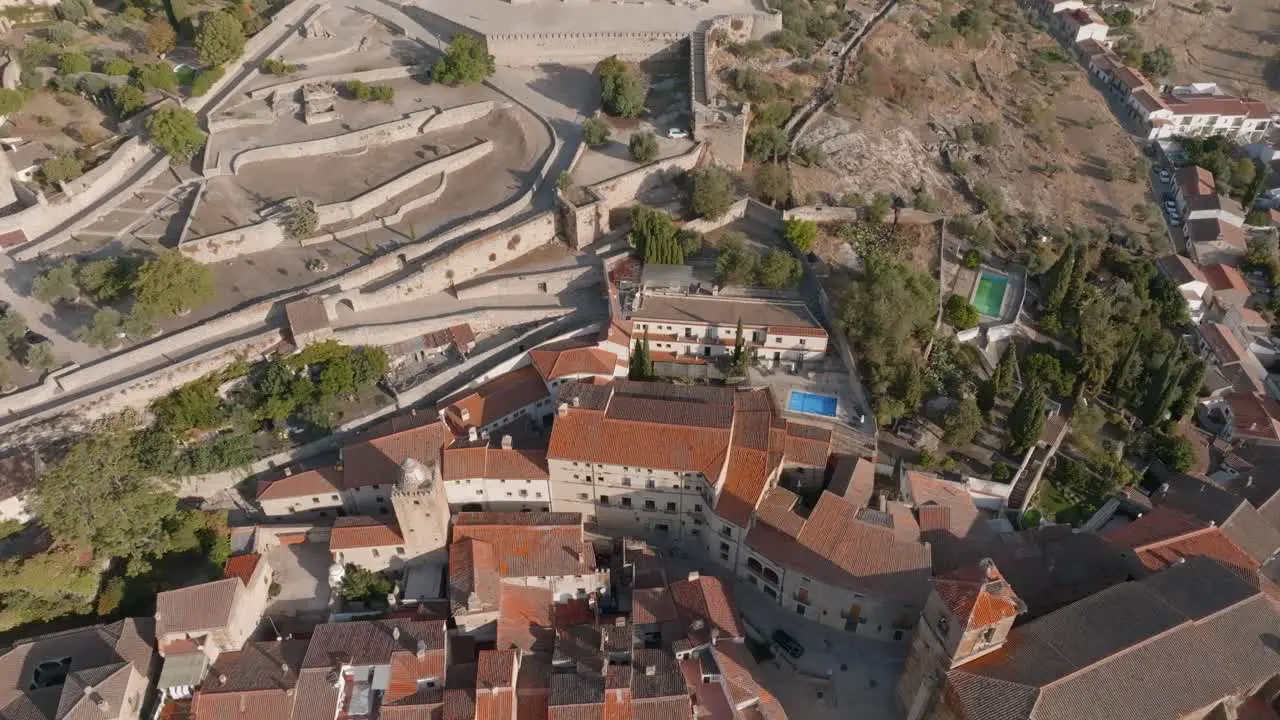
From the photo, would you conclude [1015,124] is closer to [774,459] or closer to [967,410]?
[967,410]

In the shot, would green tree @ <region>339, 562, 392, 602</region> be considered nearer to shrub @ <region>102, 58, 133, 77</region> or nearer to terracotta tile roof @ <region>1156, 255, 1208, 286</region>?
shrub @ <region>102, 58, 133, 77</region>

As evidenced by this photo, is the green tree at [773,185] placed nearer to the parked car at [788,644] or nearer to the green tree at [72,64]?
the parked car at [788,644]

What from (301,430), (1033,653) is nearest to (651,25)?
(301,430)

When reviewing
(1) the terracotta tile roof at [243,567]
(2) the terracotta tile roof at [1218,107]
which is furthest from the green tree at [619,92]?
(2) the terracotta tile roof at [1218,107]

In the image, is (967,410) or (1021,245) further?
(1021,245)

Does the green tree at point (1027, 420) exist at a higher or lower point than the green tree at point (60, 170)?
lower

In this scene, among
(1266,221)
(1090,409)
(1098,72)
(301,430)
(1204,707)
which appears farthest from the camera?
(1098,72)

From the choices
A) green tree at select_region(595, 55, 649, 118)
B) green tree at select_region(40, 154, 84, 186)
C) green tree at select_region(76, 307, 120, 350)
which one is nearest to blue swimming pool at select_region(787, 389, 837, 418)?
green tree at select_region(595, 55, 649, 118)
